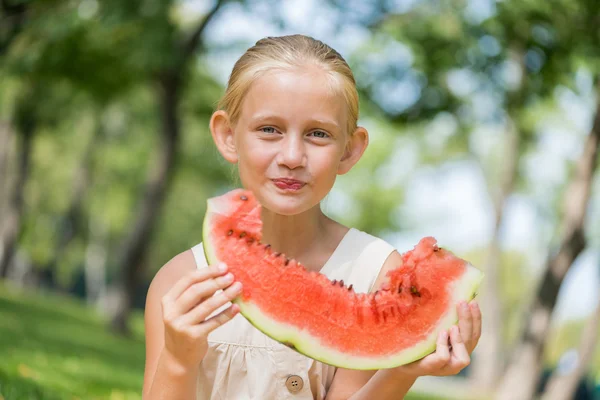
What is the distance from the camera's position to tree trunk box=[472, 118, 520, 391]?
1706cm

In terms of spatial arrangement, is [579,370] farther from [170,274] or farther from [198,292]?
[198,292]

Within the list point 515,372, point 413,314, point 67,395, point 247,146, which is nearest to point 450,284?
point 413,314

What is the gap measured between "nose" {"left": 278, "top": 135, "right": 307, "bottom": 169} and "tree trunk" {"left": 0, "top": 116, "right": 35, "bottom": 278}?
666 inches

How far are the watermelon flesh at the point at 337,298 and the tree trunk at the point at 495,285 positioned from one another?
49.2 feet

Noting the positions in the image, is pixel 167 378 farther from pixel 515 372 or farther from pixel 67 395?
pixel 515 372

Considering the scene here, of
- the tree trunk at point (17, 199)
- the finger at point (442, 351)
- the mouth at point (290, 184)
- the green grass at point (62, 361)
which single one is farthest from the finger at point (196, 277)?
the tree trunk at point (17, 199)

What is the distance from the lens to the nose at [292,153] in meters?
2.02

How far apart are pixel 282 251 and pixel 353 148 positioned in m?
0.39

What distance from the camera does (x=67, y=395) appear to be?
5340mm

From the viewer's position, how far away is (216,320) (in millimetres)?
1826

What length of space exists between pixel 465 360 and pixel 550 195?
26.5m

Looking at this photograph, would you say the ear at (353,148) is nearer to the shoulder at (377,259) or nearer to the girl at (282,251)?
the girl at (282,251)

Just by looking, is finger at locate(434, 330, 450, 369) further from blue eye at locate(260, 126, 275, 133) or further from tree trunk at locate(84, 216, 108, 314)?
tree trunk at locate(84, 216, 108, 314)

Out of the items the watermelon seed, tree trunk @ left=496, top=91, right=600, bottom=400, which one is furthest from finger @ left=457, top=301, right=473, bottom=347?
tree trunk @ left=496, top=91, right=600, bottom=400
